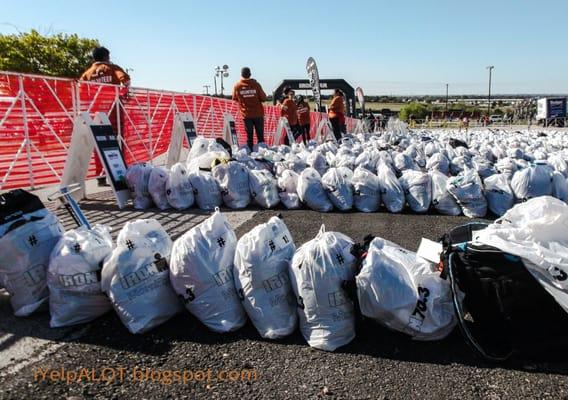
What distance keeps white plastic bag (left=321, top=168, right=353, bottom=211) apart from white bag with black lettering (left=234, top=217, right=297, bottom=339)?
3.15 metres

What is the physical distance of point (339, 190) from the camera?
571 cm

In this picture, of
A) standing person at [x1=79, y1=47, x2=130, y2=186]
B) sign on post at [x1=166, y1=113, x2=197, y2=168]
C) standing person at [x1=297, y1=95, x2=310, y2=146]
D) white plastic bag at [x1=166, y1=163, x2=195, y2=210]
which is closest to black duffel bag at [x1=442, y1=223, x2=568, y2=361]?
white plastic bag at [x1=166, y1=163, x2=195, y2=210]

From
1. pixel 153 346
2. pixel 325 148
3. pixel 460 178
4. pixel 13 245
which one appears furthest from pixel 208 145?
pixel 153 346

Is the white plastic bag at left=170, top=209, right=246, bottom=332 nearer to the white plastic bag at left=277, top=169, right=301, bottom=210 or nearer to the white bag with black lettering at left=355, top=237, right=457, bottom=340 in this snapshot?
the white bag with black lettering at left=355, top=237, right=457, bottom=340

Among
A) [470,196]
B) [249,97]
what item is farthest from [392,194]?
[249,97]

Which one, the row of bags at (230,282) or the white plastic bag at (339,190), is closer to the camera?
the row of bags at (230,282)

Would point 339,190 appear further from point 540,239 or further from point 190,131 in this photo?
point 190,131

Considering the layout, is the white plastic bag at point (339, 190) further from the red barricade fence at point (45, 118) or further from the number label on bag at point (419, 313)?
the red barricade fence at point (45, 118)

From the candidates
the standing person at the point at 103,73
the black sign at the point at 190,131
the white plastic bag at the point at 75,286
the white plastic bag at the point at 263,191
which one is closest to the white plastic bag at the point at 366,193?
the white plastic bag at the point at 263,191

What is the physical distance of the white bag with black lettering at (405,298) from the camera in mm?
2361

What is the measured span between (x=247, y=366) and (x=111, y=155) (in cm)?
457

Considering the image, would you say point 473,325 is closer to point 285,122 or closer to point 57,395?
point 57,395

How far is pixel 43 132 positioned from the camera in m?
6.84

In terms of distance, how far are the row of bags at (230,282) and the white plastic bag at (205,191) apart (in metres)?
3.00
